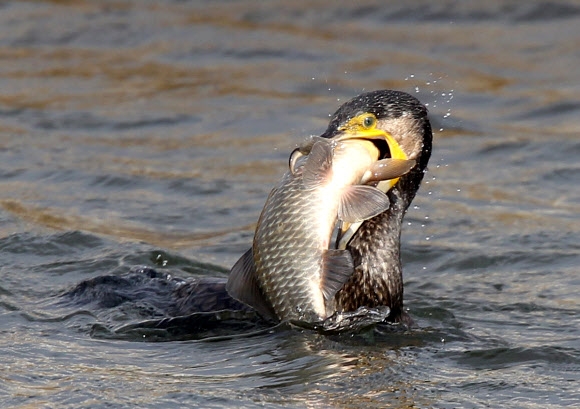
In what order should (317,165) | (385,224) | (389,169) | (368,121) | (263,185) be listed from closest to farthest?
(317,165), (389,169), (368,121), (385,224), (263,185)

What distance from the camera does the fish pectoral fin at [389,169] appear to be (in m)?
4.88

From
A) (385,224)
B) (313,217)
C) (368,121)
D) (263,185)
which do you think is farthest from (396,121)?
(263,185)

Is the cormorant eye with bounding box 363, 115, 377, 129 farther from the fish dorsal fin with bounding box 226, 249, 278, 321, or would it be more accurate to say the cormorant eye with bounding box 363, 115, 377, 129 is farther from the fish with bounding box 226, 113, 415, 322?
the fish dorsal fin with bounding box 226, 249, 278, 321

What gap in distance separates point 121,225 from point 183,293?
2.12 metres

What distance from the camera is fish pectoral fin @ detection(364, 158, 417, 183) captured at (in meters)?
4.88

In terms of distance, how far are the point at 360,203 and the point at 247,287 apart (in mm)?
575

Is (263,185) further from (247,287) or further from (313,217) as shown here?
(313,217)

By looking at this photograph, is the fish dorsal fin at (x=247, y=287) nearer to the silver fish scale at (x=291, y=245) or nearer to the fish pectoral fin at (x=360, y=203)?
the silver fish scale at (x=291, y=245)

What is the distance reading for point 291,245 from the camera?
4.78m

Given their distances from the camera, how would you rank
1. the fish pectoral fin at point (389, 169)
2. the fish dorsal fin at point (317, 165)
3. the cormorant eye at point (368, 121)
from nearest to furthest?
the fish dorsal fin at point (317, 165) < the fish pectoral fin at point (389, 169) < the cormorant eye at point (368, 121)

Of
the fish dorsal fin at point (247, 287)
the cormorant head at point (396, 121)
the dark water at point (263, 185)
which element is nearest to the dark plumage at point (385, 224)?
the cormorant head at point (396, 121)

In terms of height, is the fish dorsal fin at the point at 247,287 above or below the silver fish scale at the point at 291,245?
below

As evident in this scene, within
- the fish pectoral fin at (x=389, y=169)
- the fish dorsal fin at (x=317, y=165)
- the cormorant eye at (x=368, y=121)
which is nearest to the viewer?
the fish dorsal fin at (x=317, y=165)

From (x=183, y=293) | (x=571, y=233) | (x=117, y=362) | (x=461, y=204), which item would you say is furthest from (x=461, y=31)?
(x=117, y=362)
